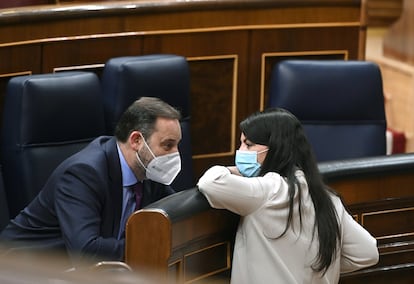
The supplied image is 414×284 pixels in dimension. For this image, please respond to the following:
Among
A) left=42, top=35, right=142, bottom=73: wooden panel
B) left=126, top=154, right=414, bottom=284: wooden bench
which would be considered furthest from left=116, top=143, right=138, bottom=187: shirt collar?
left=42, top=35, right=142, bottom=73: wooden panel

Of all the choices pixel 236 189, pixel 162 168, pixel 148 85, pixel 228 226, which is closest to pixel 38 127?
pixel 148 85

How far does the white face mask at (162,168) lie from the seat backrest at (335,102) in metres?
0.77

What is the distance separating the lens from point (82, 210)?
1.53m

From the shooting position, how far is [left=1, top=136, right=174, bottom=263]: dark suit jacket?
4.95 ft

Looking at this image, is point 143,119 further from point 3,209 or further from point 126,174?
point 3,209

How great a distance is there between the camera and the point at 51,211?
5.30 ft

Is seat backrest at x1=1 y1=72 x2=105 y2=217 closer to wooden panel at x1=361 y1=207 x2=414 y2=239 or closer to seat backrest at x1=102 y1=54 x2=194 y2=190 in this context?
seat backrest at x1=102 y1=54 x2=194 y2=190

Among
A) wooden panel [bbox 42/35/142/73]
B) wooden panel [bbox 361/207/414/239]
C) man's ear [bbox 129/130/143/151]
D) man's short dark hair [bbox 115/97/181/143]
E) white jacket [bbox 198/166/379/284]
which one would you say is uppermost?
wooden panel [bbox 42/35/142/73]

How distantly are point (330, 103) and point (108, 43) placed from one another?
65 centimetres

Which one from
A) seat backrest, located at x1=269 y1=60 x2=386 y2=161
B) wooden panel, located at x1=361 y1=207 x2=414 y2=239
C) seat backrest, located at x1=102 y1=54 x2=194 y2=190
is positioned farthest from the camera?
seat backrest, located at x1=269 y1=60 x2=386 y2=161

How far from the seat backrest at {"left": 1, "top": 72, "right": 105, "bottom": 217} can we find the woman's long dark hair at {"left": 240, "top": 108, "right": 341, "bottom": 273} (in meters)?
0.57

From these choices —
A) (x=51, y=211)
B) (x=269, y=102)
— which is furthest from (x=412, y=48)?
(x=51, y=211)

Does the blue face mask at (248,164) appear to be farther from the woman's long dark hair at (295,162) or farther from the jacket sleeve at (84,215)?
the jacket sleeve at (84,215)

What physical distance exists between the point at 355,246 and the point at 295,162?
0.21m
